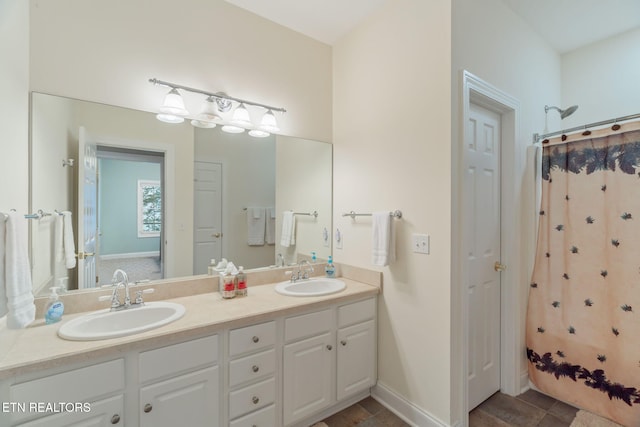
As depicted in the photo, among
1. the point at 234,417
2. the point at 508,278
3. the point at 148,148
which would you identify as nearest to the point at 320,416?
the point at 234,417

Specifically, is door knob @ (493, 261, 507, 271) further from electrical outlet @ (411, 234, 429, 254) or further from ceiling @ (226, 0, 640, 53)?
ceiling @ (226, 0, 640, 53)

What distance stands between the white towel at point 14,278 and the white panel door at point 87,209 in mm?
516

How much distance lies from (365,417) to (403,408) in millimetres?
263

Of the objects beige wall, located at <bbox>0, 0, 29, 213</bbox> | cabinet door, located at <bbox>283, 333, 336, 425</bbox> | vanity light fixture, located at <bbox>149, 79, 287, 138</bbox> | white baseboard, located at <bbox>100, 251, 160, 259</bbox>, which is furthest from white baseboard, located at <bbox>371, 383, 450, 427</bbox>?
beige wall, located at <bbox>0, 0, 29, 213</bbox>

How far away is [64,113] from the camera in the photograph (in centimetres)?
154

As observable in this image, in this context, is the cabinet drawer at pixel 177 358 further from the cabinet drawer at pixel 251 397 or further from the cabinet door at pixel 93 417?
the cabinet drawer at pixel 251 397

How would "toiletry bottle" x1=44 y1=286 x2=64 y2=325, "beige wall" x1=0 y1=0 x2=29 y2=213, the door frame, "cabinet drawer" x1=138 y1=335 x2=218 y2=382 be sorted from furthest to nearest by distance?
the door frame, "toiletry bottle" x1=44 y1=286 x2=64 y2=325, "cabinet drawer" x1=138 y1=335 x2=218 y2=382, "beige wall" x1=0 y1=0 x2=29 y2=213

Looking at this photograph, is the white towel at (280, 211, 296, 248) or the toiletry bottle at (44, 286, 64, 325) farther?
the white towel at (280, 211, 296, 248)

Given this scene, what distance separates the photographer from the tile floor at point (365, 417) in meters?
1.83

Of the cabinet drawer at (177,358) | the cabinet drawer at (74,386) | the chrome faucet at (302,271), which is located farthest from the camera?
the chrome faucet at (302,271)

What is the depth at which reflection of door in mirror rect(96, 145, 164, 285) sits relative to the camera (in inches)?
65.4

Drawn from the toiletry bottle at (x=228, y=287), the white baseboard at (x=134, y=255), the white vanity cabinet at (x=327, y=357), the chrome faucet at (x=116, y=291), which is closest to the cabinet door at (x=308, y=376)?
the white vanity cabinet at (x=327, y=357)

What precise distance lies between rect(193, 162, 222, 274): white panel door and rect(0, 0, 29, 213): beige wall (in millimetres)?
828

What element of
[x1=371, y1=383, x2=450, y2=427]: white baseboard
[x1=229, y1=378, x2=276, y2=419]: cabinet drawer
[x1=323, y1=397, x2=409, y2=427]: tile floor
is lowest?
[x1=323, y1=397, x2=409, y2=427]: tile floor
